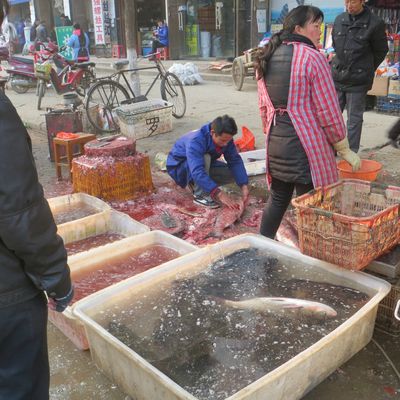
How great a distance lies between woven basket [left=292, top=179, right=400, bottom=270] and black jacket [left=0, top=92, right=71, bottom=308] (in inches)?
64.7

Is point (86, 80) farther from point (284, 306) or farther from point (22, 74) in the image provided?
point (284, 306)

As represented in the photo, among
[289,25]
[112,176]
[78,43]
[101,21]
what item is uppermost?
[101,21]

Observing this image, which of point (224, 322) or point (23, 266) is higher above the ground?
point (23, 266)

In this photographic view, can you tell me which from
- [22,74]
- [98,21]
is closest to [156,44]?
[98,21]

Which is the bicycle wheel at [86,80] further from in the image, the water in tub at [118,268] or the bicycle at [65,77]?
the water in tub at [118,268]

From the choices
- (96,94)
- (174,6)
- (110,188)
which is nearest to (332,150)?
(110,188)

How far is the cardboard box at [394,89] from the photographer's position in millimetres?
8078

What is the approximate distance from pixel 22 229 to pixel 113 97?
767 centimetres

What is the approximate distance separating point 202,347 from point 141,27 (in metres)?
19.0


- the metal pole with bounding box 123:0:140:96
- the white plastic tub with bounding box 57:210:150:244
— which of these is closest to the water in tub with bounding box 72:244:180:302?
the white plastic tub with bounding box 57:210:150:244

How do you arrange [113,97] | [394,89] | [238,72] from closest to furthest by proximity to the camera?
[394,89], [113,97], [238,72]

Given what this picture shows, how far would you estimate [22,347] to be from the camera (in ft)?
5.69

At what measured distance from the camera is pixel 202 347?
2602mm

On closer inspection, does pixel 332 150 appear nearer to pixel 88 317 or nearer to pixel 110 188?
pixel 88 317
